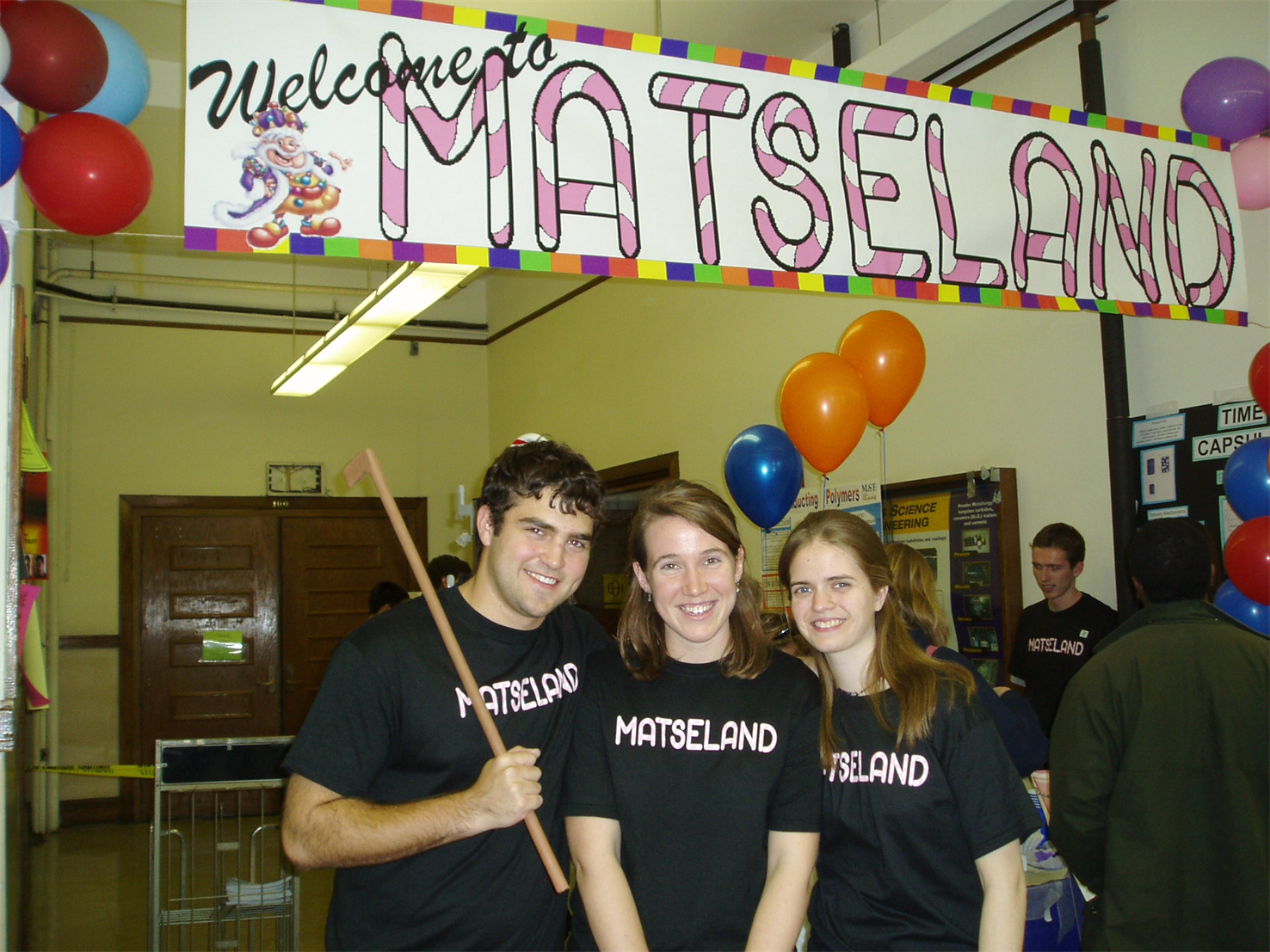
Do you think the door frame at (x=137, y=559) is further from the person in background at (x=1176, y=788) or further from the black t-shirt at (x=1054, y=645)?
the person in background at (x=1176, y=788)

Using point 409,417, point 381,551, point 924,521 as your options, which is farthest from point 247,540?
point 924,521

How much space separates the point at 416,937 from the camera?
5.36 feet

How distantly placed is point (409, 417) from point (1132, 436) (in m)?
6.54

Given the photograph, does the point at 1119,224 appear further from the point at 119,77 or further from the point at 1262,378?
the point at 119,77

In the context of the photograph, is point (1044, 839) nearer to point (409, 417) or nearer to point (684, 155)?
point (684, 155)

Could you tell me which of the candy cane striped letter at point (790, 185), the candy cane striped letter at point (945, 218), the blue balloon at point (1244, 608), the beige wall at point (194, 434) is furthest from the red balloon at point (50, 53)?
the beige wall at point (194, 434)

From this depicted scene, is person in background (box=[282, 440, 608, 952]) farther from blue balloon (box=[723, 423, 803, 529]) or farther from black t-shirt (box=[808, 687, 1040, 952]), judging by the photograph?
blue balloon (box=[723, 423, 803, 529])

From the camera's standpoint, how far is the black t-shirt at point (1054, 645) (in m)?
3.81

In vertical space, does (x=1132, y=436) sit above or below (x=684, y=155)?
below

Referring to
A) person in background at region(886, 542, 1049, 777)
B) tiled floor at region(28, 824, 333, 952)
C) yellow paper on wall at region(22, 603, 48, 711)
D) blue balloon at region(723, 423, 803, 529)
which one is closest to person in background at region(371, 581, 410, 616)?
tiled floor at region(28, 824, 333, 952)

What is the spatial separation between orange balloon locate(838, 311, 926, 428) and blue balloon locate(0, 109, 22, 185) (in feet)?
9.23

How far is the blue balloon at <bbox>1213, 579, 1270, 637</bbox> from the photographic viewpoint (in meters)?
2.98

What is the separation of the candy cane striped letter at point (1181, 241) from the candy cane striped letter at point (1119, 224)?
0.07 m

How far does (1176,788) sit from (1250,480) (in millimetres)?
1225
